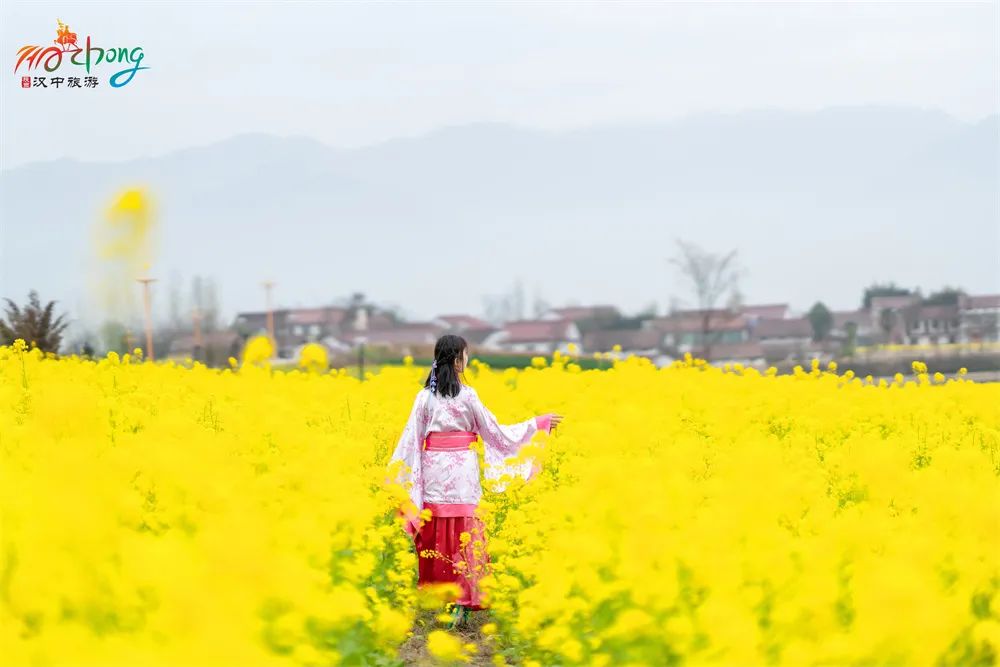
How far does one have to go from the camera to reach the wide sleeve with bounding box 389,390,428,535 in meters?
6.52

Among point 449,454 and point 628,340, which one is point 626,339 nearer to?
point 628,340

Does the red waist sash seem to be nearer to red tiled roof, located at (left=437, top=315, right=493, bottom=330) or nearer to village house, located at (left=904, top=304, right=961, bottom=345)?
village house, located at (left=904, top=304, right=961, bottom=345)

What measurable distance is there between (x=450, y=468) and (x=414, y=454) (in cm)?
22

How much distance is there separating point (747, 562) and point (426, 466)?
281 centimetres

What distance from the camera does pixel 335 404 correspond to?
946cm

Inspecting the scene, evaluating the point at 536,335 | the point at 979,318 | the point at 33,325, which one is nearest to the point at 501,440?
the point at 33,325

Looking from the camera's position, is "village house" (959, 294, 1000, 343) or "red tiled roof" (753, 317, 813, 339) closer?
"village house" (959, 294, 1000, 343)

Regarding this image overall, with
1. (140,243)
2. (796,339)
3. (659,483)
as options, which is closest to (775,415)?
(659,483)

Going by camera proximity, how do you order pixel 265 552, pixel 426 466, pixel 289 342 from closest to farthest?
pixel 265 552, pixel 426 466, pixel 289 342

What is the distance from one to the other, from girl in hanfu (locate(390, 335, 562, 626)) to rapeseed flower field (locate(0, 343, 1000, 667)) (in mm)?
145

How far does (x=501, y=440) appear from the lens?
22.0 ft

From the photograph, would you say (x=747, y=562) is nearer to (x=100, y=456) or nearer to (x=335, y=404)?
(x=100, y=456)

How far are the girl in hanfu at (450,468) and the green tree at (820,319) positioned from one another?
44.4 m

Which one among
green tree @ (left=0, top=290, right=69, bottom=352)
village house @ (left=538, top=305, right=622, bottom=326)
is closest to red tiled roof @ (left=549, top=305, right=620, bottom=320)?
village house @ (left=538, top=305, right=622, bottom=326)
